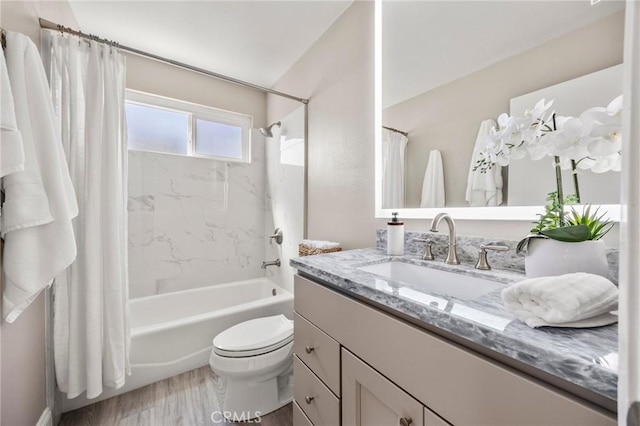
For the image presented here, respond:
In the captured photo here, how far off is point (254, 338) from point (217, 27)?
2.10 meters

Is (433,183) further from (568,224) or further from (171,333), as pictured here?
(171,333)

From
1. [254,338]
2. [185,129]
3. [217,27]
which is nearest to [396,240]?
[254,338]

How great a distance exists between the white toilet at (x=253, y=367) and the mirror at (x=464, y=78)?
0.96 meters

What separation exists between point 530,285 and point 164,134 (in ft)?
9.14

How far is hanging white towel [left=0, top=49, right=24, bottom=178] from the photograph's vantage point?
0.83 meters

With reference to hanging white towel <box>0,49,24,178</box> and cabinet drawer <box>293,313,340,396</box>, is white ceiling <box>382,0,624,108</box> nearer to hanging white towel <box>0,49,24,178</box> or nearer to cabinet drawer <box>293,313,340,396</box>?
cabinet drawer <box>293,313,340,396</box>

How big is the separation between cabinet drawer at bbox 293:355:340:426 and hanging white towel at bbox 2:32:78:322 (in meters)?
1.07

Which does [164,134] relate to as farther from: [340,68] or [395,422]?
[395,422]

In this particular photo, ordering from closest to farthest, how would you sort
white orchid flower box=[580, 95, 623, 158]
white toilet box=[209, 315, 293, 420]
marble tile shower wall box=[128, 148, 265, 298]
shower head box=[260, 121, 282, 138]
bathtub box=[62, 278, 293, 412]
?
white orchid flower box=[580, 95, 623, 158] < white toilet box=[209, 315, 293, 420] < bathtub box=[62, 278, 293, 412] < marble tile shower wall box=[128, 148, 265, 298] < shower head box=[260, 121, 282, 138]

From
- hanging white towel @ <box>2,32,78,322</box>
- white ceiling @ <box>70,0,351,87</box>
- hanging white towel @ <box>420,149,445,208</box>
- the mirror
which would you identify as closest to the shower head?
white ceiling @ <box>70,0,351,87</box>

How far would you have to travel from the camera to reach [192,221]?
2.48 metres

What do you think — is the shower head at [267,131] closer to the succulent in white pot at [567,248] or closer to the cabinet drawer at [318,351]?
the cabinet drawer at [318,351]

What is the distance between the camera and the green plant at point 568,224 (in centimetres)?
65

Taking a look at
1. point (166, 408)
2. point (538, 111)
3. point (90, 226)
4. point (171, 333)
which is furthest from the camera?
point (171, 333)
